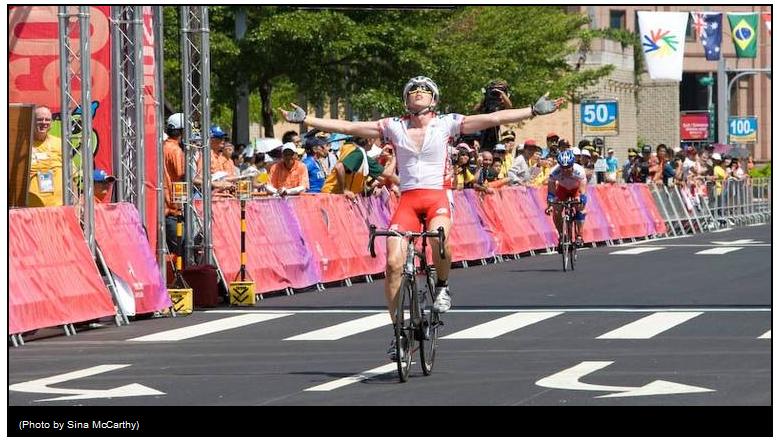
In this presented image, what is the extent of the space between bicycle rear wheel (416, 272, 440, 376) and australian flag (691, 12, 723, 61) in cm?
4066

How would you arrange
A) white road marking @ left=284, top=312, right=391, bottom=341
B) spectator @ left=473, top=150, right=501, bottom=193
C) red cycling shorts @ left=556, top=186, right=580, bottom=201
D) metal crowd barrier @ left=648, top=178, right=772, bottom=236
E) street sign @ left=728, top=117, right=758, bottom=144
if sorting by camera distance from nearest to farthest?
white road marking @ left=284, top=312, right=391, bottom=341 → red cycling shorts @ left=556, top=186, right=580, bottom=201 → spectator @ left=473, top=150, right=501, bottom=193 → metal crowd barrier @ left=648, top=178, right=772, bottom=236 → street sign @ left=728, top=117, right=758, bottom=144

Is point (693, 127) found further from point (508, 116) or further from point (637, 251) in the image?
point (508, 116)

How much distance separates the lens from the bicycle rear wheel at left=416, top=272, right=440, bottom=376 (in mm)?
12398

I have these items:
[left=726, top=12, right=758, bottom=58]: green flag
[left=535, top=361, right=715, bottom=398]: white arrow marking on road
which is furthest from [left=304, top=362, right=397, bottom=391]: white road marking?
[left=726, top=12, right=758, bottom=58]: green flag

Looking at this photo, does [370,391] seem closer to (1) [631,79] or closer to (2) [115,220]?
(2) [115,220]

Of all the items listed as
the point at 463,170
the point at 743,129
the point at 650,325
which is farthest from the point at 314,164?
the point at 743,129

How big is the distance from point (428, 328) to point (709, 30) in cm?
4144

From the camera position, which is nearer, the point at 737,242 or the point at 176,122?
the point at 176,122

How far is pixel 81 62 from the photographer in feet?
57.1

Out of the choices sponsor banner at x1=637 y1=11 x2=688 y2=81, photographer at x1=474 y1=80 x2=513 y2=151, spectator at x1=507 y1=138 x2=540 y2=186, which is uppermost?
sponsor banner at x1=637 y1=11 x2=688 y2=81

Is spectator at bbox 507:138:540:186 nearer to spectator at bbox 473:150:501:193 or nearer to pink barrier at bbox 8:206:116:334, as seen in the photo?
spectator at bbox 473:150:501:193

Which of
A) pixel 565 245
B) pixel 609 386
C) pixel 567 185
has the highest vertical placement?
pixel 567 185

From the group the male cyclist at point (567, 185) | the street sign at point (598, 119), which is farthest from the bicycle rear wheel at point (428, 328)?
the street sign at point (598, 119)

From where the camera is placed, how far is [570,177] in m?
25.9
